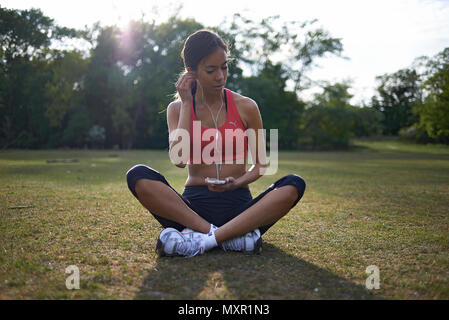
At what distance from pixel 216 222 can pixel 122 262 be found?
0.87 meters

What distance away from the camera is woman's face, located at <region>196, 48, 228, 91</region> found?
3.17m

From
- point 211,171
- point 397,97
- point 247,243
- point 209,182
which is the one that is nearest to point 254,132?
point 211,171

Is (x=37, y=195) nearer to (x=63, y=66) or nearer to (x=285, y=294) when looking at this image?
(x=285, y=294)

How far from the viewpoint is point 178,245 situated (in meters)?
2.90

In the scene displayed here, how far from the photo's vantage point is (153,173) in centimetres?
306

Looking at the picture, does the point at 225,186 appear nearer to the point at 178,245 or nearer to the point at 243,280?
the point at 178,245

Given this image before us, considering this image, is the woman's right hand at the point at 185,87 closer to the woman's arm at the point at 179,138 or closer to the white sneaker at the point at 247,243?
the woman's arm at the point at 179,138

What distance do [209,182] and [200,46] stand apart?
1161 mm

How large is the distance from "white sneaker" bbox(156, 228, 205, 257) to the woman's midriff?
2.00ft

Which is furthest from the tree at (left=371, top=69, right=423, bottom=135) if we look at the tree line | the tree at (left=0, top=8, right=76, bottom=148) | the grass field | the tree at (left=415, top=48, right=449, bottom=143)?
the grass field

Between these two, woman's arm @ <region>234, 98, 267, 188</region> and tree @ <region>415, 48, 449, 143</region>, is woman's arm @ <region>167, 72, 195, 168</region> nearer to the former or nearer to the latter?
woman's arm @ <region>234, 98, 267, 188</region>

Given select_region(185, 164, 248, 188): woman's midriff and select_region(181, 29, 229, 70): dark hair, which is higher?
select_region(181, 29, 229, 70): dark hair

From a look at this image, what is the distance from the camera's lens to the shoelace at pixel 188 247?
2906 millimetres

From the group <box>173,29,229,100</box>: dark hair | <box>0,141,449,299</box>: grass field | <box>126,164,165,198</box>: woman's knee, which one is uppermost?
<box>173,29,229,100</box>: dark hair
